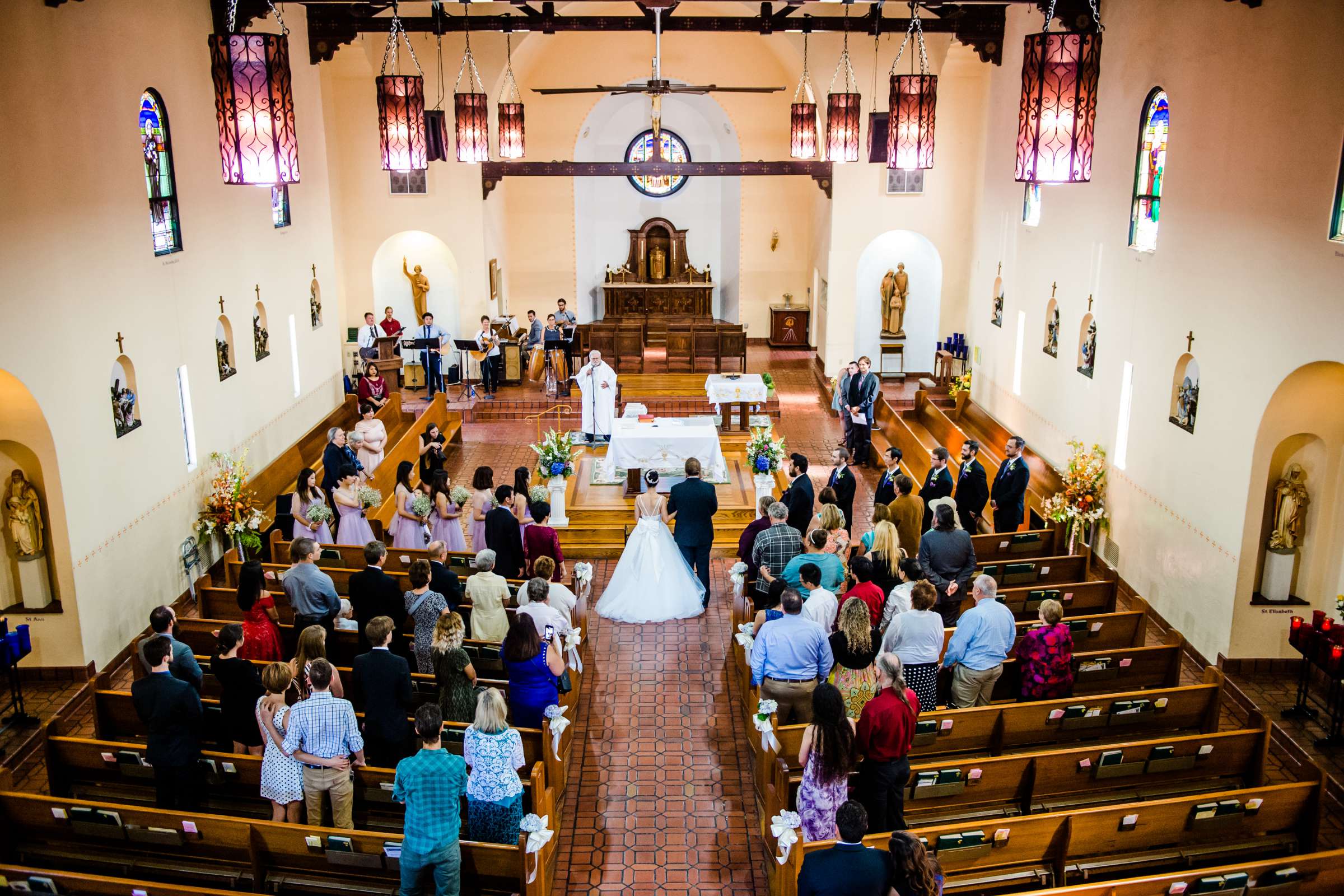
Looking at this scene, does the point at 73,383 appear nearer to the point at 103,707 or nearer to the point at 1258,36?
the point at 103,707

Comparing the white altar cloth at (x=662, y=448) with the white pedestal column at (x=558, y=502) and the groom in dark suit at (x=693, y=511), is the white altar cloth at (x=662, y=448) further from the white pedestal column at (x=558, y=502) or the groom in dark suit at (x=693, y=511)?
the groom in dark suit at (x=693, y=511)

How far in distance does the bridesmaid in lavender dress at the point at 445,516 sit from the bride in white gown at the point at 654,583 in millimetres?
1660

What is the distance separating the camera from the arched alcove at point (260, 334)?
1459 centimetres

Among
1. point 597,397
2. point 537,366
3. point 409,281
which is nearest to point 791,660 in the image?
point 597,397

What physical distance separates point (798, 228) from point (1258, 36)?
54.1 feet

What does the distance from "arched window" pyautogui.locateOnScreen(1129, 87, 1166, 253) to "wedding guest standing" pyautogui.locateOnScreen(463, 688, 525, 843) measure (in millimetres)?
9042

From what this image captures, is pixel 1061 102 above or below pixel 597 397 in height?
above

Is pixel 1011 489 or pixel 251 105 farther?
pixel 1011 489

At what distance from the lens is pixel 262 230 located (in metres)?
15.0

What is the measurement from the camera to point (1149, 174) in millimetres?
11969

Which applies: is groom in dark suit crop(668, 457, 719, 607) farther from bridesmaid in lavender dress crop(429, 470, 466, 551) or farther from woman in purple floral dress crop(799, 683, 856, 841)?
woman in purple floral dress crop(799, 683, 856, 841)

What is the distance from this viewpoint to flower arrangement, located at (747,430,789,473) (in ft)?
46.7

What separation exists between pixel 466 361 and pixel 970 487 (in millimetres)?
12867

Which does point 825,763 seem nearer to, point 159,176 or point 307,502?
point 307,502
